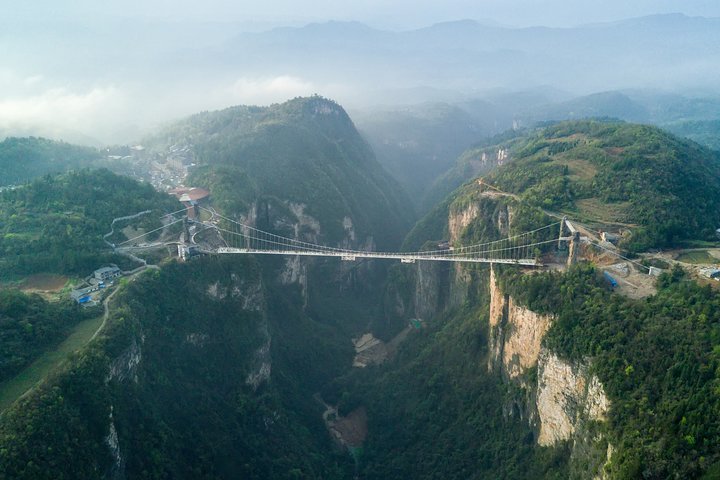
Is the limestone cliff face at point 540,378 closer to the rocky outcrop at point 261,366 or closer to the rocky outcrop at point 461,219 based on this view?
the rocky outcrop at point 461,219

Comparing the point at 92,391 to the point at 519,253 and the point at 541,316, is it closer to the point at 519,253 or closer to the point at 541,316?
the point at 541,316

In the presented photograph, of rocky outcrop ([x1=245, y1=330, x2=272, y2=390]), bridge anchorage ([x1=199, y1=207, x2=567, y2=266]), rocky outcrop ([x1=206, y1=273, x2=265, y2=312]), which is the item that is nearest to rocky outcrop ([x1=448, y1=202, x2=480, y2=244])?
bridge anchorage ([x1=199, y1=207, x2=567, y2=266])

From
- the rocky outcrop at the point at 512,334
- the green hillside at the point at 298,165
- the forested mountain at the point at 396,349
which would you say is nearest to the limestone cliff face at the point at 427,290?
the forested mountain at the point at 396,349

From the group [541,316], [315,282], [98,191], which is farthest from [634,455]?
[315,282]

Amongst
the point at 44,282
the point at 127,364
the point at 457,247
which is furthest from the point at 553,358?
the point at 44,282

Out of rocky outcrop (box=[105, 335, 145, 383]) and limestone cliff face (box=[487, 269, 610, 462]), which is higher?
rocky outcrop (box=[105, 335, 145, 383])

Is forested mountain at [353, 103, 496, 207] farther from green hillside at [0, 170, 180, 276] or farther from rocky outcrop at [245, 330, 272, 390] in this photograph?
rocky outcrop at [245, 330, 272, 390]

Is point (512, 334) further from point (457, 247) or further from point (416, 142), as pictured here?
point (416, 142)

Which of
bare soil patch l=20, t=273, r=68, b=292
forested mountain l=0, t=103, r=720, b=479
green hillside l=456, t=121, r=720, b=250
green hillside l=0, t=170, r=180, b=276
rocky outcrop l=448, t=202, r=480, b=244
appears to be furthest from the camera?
rocky outcrop l=448, t=202, r=480, b=244
